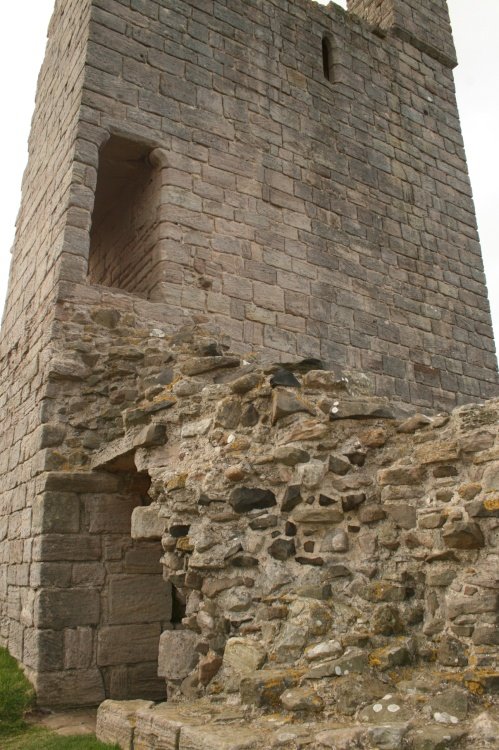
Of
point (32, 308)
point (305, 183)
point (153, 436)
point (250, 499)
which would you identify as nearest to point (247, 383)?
point (250, 499)

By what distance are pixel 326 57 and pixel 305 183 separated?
7.29 feet

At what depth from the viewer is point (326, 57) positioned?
842 cm

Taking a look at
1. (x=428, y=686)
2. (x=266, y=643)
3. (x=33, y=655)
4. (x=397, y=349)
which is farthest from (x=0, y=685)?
(x=397, y=349)

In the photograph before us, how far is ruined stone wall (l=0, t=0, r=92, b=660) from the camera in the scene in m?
5.09

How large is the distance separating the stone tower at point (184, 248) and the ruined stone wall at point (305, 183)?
0.02 metres

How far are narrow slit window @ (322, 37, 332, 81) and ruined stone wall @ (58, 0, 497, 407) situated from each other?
10cm

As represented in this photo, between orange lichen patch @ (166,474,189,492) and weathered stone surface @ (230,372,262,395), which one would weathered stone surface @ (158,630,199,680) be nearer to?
orange lichen patch @ (166,474,189,492)

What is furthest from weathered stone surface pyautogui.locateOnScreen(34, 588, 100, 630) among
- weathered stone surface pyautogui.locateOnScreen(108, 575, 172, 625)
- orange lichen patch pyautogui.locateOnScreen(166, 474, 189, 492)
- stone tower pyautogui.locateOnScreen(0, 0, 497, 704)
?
orange lichen patch pyautogui.locateOnScreen(166, 474, 189, 492)

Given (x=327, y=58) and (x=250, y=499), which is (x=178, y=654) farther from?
(x=327, y=58)

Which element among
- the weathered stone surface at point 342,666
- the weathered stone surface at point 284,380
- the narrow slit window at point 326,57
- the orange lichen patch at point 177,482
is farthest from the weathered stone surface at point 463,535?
the narrow slit window at point 326,57

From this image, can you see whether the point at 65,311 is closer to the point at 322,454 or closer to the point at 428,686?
the point at 322,454

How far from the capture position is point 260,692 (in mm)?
2750

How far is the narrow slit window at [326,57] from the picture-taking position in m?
8.30

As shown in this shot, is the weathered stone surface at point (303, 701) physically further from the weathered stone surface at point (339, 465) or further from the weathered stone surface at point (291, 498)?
the weathered stone surface at point (339, 465)
